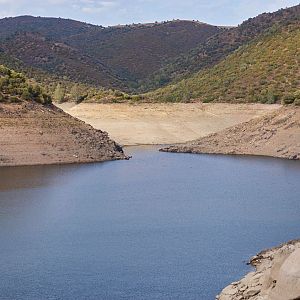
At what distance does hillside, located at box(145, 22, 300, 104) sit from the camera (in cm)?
6856

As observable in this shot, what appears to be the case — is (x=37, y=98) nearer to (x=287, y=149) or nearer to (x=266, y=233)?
(x=287, y=149)

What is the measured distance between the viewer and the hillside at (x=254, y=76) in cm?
6856

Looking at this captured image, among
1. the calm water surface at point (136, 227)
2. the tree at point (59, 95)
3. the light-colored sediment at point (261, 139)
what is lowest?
the calm water surface at point (136, 227)

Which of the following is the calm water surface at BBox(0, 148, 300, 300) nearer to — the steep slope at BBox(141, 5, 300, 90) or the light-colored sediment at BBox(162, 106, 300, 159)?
the light-colored sediment at BBox(162, 106, 300, 159)

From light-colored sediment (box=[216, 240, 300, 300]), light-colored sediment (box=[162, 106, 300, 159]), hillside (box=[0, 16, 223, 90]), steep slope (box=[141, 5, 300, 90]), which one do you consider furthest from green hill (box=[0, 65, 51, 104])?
steep slope (box=[141, 5, 300, 90])

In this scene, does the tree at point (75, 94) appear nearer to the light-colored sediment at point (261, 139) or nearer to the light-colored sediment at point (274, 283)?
the light-colored sediment at point (261, 139)

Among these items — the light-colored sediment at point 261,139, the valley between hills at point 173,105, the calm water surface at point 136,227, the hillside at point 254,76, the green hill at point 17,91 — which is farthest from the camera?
the hillside at point 254,76

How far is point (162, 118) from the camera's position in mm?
65188

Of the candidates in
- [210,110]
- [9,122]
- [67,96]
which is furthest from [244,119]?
[9,122]

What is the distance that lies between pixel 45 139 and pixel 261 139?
1500 centimetres

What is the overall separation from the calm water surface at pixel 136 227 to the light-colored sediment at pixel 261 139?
27.1 ft

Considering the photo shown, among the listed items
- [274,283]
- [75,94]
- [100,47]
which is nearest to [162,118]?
[75,94]

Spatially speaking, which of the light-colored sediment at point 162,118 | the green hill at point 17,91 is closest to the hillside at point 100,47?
the light-colored sediment at point 162,118

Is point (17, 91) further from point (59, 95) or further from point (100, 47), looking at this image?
point (100, 47)
